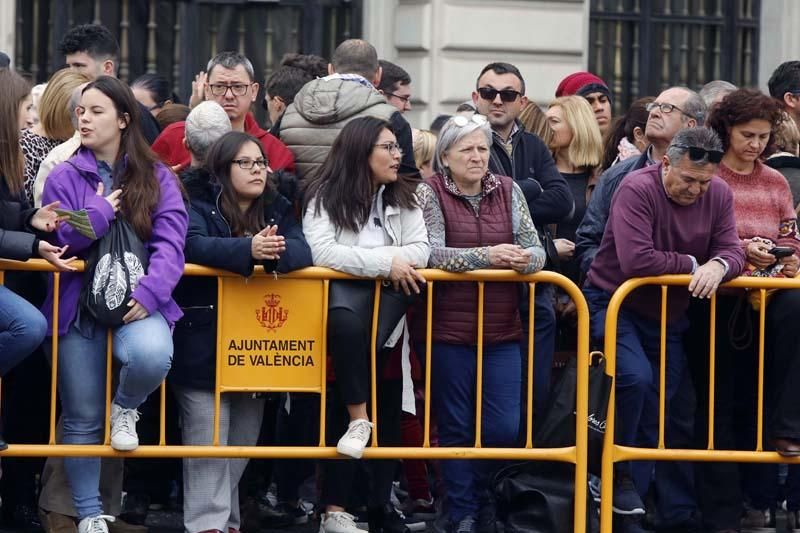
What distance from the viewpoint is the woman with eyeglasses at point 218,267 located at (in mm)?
7801

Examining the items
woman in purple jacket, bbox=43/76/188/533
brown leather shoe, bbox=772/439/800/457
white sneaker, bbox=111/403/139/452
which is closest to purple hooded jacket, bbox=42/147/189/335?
woman in purple jacket, bbox=43/76/188/533

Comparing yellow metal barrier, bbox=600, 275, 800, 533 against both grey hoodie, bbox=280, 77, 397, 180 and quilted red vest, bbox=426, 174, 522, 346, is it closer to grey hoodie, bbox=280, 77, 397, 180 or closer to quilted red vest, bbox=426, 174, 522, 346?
quilted red vest, bbox=426, 174, 522, 346

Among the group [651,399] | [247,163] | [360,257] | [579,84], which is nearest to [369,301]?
[360,257]

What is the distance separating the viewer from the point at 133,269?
763 cm

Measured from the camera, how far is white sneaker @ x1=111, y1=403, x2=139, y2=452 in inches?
303

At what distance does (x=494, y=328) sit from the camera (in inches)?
323

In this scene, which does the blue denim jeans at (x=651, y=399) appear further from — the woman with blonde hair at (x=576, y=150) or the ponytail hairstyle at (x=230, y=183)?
the ponytail hairstyle at (x=230, y=183)

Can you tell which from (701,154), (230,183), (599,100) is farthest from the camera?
(599,100)

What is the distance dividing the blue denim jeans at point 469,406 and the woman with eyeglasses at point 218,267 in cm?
82

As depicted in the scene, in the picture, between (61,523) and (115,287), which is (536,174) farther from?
(61,523)

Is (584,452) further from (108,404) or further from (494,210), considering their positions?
(108,404)

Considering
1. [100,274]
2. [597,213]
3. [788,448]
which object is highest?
[597,213]

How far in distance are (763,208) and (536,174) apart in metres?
1.19

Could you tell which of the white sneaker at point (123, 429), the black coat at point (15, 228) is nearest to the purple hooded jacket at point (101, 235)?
the black coat at point (15, 228)
